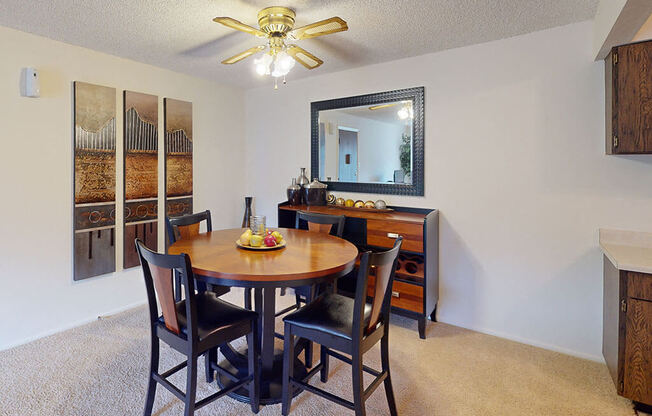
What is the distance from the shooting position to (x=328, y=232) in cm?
292

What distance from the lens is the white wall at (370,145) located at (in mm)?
3352

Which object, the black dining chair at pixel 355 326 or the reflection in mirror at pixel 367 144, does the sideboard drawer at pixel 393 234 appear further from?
the black dining chair at pixel 355 326

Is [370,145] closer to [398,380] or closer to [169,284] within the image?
[398,380]

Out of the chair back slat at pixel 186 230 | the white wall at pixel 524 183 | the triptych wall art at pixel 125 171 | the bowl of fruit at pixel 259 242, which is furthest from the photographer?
the triptych wall art at pixel 125 171

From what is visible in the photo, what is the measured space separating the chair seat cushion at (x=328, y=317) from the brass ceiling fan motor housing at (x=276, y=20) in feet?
5.48

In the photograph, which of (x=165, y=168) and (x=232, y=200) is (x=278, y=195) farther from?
(x=165, y=168)

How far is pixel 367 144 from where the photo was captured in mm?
3557

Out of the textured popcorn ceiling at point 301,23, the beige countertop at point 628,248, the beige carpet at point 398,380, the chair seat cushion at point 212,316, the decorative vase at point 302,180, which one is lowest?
the beige carpet at point 398,380

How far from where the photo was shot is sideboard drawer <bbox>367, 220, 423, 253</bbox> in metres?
2.82

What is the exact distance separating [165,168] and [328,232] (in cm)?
191

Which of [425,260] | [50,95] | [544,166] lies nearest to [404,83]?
[544,166]

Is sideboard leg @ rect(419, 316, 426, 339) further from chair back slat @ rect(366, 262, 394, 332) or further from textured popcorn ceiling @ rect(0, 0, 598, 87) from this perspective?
textured popcorn ceiling @ rect(0, 0, 598, 87)

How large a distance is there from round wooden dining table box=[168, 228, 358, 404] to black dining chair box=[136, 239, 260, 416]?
0.39ft

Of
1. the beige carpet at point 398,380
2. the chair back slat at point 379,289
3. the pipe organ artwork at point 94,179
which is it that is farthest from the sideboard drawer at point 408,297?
the pipe organ artwork at point 94,179
